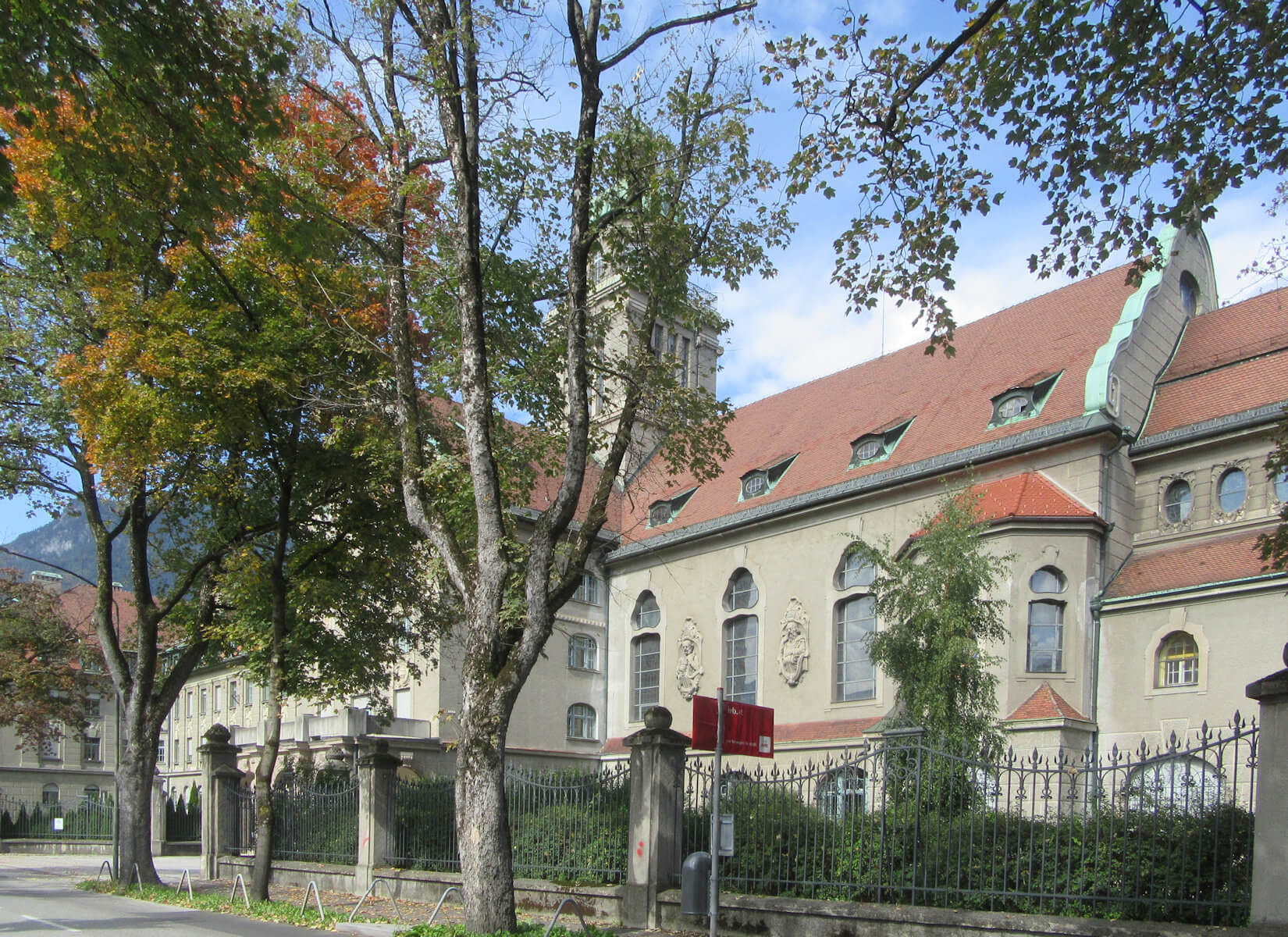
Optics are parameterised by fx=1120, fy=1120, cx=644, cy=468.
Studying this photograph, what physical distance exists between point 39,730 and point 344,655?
66.1 ft

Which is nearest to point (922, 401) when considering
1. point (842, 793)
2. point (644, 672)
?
point (644, 672)

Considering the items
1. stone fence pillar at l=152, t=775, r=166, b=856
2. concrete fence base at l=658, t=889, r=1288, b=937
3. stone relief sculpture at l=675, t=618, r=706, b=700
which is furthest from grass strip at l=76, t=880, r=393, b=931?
stone relief sculpture at l=675, t=618, r=706, b=700

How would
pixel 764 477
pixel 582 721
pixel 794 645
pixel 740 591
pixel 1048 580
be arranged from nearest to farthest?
pixel 1048 580 < pixel 794 645 < pixel 740 591 < pixel 764 477 < pixel 582 721

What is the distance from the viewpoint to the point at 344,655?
1980cm

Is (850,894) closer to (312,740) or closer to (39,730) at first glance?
(312,740)

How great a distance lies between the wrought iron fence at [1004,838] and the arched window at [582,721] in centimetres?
2277

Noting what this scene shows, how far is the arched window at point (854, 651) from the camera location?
2825 centimetres

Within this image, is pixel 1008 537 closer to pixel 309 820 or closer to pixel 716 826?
pixel 309 820

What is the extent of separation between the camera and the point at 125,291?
1628 centimetres

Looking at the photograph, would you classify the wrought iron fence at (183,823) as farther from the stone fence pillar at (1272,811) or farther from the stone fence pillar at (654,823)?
the stone fence pillar at (1272,811)

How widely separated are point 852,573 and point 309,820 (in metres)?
15.1

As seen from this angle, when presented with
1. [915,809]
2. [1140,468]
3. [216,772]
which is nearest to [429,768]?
[216,772]

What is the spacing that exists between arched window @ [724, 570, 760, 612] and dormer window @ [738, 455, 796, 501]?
7.99 feet

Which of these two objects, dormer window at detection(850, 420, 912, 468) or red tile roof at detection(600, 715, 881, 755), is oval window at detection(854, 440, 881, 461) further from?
red tile roof at detection(600, 715, 881, 755)
